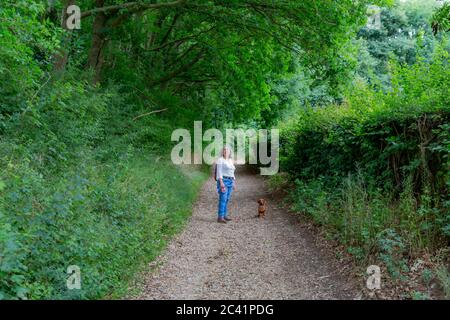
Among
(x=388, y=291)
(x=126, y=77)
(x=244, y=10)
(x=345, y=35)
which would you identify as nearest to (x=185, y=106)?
(x=126, y=77)

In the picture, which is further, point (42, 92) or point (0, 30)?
point (42, 92)

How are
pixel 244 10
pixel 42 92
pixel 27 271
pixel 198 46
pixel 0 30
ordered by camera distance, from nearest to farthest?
1. pixel 27 271
2. pixel 0 30
3. pixel 42 92
4. pixel 244 10
5. pixel 198 46

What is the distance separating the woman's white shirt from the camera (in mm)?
11781

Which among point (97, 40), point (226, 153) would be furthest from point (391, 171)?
point (97, 40)

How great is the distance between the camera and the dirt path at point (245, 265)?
6488 millimetres

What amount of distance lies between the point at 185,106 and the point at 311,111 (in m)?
8.22

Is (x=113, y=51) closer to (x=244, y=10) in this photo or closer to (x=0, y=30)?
(x=244, y=10)

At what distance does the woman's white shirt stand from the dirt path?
1.35m

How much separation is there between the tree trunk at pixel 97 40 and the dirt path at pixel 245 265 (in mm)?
6551

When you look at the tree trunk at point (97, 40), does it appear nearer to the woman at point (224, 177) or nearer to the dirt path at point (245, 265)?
the woman at point (224, 177)

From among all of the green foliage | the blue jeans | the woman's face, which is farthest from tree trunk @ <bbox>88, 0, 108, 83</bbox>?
the green foliage

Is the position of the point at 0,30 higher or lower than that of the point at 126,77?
lower

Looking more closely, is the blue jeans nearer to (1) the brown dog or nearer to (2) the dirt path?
(2) the dirt path
